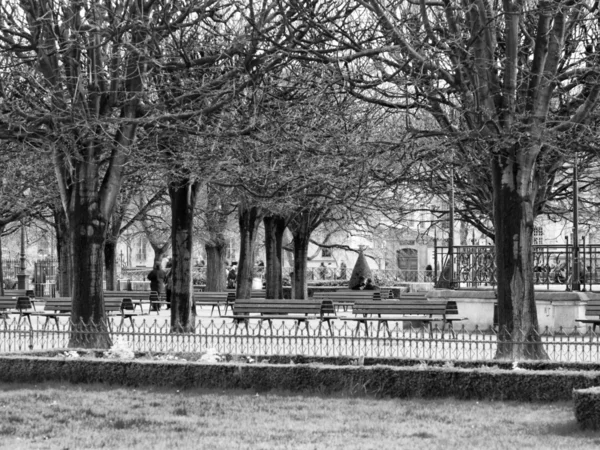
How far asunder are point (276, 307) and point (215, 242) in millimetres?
14685

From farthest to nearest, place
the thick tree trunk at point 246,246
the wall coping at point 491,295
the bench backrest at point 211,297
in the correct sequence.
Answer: the bench backrest at point 211,297
the thick tree trunk at point 246,246
the wall coping at point 491,295

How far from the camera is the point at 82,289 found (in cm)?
1681

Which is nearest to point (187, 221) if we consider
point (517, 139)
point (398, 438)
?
point (517, 139)

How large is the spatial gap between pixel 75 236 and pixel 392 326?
11.3 meters

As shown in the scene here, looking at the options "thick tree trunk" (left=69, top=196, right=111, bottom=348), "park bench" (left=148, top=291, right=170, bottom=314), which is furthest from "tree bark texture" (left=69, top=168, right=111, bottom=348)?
"park bench" (left=148, top=291, right=170, bottom=314)

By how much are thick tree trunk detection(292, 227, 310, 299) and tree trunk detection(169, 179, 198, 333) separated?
36.9ft

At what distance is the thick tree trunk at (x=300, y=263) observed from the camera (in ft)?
106

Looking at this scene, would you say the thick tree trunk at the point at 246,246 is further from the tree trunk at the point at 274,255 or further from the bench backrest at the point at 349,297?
the bench backrest at the point at 349,297

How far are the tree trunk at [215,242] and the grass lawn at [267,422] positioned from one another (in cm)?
1923

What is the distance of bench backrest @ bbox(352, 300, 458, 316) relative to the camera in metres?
21.1

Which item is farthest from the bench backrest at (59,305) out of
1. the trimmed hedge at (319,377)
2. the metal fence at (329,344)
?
the trimmed hedge at (319,377)

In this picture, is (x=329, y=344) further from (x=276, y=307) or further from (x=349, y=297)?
→ (x=349, y=297)

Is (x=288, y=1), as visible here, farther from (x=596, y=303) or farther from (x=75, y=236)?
(x=596, y=303)

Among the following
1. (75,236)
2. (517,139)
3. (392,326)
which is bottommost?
(392,326)
